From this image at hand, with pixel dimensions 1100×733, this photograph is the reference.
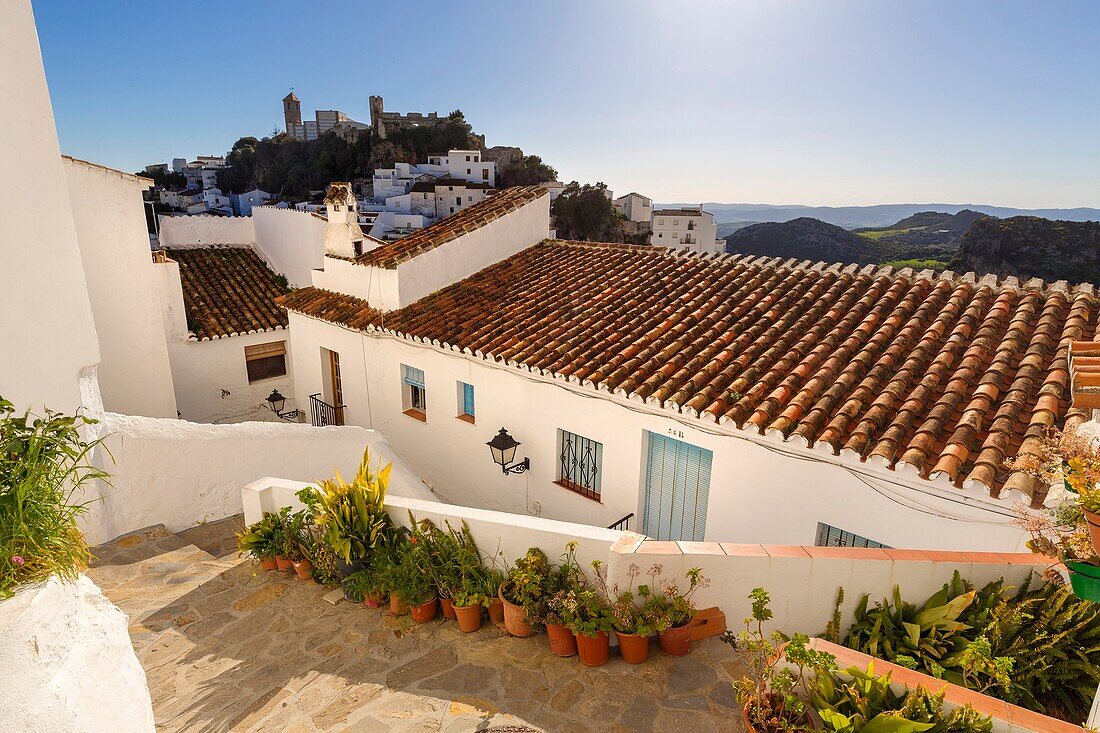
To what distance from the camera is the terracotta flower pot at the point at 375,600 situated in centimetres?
596

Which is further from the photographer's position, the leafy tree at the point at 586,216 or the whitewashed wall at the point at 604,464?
the leafy tree at the point at 586,216

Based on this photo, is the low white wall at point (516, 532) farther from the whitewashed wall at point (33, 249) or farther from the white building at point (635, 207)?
the white building at point (635, 207)

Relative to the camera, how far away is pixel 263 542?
685 centimetres

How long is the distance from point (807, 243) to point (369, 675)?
255 feet

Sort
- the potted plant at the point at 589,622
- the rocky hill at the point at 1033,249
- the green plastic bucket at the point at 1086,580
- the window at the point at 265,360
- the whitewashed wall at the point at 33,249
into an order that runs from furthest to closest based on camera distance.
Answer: the rocky hill at the point at 1033,249 → the window at the point at 265,360 → the whitewashed wall at the point at 33,249 → the potted plant at the point at 589,622 → the green plastic bucket at the point at 1086,580

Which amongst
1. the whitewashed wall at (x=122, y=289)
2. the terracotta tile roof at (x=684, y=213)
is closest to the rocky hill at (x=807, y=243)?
the terracotta tile roof at (x=684, y=213)

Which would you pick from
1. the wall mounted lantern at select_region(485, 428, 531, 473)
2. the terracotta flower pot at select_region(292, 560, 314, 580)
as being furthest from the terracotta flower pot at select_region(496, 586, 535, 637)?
the wall mounted lantern at select_region(485, 428, 531, 473)

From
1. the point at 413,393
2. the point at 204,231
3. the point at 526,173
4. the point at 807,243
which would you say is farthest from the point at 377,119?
the point at 413,393

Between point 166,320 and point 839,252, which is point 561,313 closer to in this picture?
point 166,320

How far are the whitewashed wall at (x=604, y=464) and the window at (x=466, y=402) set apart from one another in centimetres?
14

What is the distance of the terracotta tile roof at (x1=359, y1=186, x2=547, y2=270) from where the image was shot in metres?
12.2

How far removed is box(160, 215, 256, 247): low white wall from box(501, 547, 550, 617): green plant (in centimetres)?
1823

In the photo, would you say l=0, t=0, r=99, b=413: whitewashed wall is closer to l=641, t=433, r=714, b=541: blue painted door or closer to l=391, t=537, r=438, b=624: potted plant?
l=391, t=537, r=438, b=624: potted plant

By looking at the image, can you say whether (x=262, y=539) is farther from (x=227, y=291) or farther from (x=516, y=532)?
(x=227, y=291)
